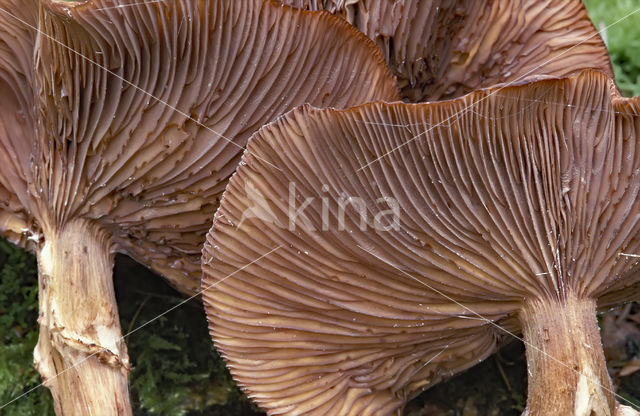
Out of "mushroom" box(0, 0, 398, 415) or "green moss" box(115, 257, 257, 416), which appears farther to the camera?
"green moss" box(115, 257, 257, 416)

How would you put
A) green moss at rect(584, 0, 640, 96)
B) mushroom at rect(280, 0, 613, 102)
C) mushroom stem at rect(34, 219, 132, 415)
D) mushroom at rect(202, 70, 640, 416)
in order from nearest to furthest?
mushroom at rect(202, 70, 640, 416)
mushroom stem at rect(34, 219, 132, 415)
mushroom at rect(280, 0, 613, 102)
green moss at rect(584, 0, 640, 96)

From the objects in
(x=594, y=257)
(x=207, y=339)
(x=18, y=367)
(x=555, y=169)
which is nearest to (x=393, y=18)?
(x=555, y=169)

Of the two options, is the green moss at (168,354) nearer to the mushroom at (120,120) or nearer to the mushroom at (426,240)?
the mushroom at (120,120)

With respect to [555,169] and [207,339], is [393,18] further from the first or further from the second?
[207,339]

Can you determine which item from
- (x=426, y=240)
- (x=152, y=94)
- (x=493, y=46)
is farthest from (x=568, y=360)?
(x=152, y=94)

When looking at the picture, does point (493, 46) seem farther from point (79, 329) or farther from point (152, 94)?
point (79, 329)
